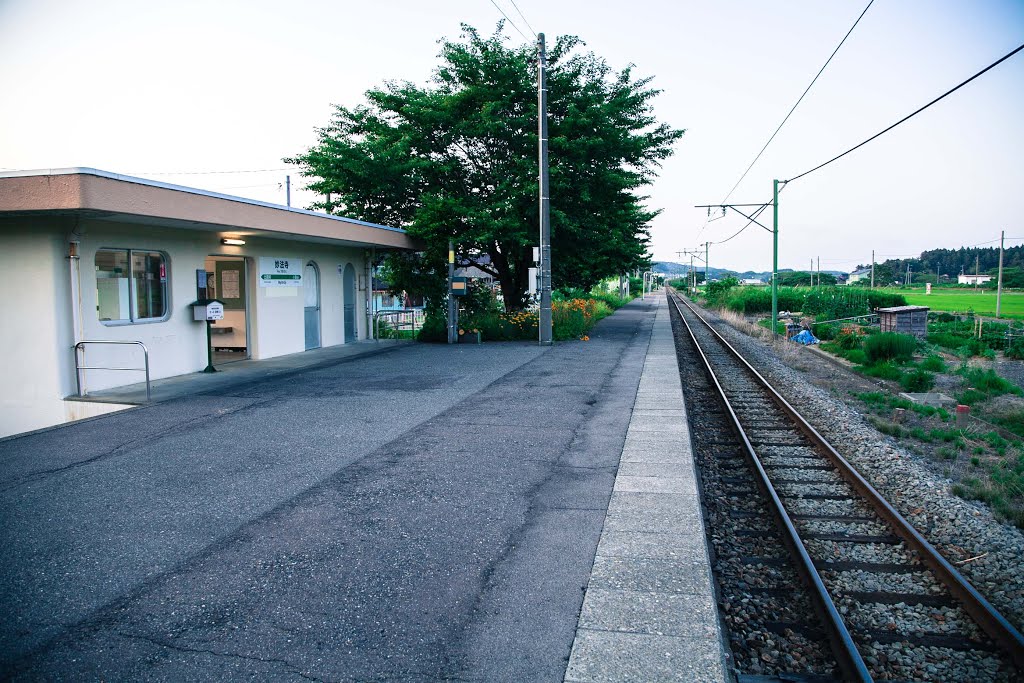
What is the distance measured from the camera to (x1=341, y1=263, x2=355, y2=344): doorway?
19.3 meters

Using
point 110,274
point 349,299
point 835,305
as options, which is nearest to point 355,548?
point 110,274

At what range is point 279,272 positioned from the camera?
1579 centimetres

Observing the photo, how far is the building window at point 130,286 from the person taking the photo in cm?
1122

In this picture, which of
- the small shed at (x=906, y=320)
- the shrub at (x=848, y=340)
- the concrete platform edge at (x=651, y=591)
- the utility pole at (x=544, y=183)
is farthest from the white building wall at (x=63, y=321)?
the small shed at (x=906, y=320)

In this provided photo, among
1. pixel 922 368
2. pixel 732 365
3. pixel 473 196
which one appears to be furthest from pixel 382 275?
pixel 922 368

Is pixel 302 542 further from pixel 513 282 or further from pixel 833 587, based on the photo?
pixel 513 282

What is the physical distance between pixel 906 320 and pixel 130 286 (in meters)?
20.9

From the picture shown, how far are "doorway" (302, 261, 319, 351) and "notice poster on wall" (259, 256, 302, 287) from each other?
0.45 meters

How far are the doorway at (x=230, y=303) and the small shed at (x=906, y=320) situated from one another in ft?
60.7

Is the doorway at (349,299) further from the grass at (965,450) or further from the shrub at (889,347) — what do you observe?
the shrub at (889,347)

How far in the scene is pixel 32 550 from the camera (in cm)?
477

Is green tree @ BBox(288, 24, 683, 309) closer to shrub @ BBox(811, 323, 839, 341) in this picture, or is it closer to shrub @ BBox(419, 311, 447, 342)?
shrub @ BBox(419, 311, 447, 342)

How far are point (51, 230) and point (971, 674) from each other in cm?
1201

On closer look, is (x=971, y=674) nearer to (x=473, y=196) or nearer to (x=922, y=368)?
(x=922, y=368)
